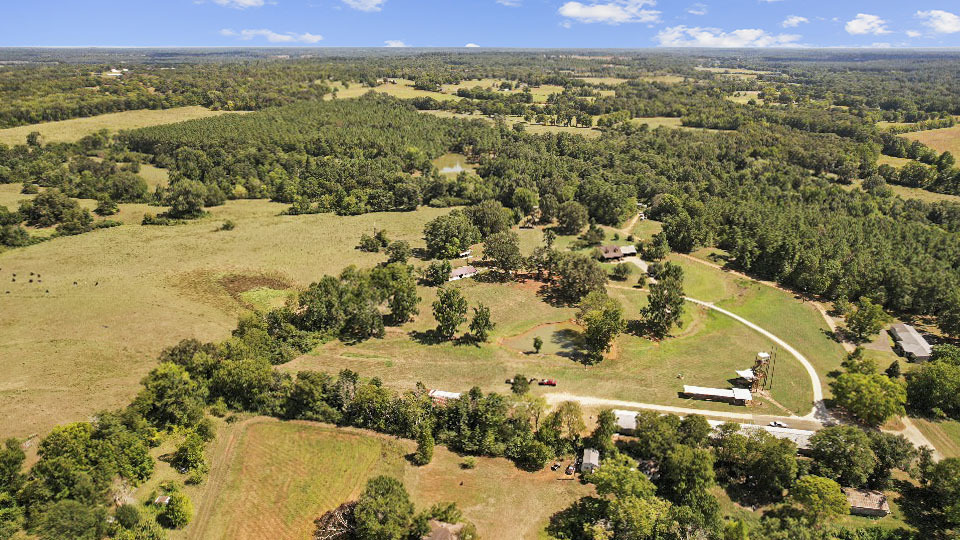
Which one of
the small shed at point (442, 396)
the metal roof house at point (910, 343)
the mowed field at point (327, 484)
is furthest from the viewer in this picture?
the metal roof house at point (910, 343)

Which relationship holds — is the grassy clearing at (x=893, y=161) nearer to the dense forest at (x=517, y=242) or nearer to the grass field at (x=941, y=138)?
the dense forest at (x=517, y=242)

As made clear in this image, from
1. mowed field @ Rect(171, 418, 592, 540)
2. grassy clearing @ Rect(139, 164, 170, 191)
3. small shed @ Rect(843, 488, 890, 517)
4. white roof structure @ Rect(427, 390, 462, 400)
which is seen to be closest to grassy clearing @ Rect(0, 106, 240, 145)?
grassy clearing @ Rect(139, 164, 170, 191)

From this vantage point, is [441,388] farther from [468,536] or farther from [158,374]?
[158,374]

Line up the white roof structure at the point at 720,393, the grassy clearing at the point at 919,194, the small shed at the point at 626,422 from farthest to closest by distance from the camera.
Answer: the grassy clearing at the point at 919,194
the white roof structure at the point at 720,393
the small shed at the point at 626,422

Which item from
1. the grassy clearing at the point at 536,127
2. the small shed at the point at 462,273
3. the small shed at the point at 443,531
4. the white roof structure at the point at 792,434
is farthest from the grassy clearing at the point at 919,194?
the small shed at the point at 443,531

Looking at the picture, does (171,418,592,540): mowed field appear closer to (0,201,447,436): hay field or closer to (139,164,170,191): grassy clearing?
(0,201,447,436): hay field

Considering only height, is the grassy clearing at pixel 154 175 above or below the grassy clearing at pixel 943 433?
above
